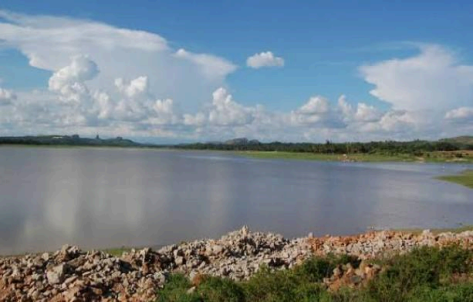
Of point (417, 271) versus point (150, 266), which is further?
point (150, 266)

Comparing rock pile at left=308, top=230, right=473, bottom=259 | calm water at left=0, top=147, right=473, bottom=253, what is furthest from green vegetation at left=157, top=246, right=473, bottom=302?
calm water at left=0, top=147, right=473, bottom=253

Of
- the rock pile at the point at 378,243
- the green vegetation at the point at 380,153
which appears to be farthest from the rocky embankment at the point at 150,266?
the green vegetation at the point at 380,153

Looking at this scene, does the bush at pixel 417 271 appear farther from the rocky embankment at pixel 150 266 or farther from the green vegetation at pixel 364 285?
the rocky embankment at pixel 150 266

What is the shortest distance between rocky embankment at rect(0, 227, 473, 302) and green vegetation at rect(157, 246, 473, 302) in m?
0.56

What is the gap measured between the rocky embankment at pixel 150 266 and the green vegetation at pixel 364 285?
0.56 metres

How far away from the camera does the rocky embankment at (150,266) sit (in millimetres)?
13531

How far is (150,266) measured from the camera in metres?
16.6

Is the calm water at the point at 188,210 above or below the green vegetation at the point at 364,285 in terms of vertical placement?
below

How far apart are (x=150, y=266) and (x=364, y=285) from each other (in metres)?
7.10

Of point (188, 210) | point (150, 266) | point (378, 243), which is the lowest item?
point (188, 210)

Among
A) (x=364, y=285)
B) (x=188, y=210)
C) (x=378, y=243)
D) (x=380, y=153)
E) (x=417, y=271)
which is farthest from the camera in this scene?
(x=380, y=153)

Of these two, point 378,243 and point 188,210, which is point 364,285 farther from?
point 188,210

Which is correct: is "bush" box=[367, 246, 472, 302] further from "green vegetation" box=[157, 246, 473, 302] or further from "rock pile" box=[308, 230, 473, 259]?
"rock pile" box=[308, 230, 473, 259]

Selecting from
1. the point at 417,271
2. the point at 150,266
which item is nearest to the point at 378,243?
the point at 417,271
